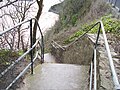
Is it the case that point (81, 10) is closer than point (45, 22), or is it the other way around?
point (81, 10)

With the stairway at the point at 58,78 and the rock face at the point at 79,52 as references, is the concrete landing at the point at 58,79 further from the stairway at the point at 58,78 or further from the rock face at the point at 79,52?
the rock face at the point at 79,52

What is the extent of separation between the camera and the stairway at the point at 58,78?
4.08m

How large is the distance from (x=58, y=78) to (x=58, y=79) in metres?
0.06

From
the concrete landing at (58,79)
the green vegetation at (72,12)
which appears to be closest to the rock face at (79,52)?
the concrete landing at (58,79)

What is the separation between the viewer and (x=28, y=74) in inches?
180

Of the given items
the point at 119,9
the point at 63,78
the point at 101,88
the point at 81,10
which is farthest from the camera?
the point at 81,10

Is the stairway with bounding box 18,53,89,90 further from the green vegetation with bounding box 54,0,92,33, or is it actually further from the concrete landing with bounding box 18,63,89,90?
the green vegetation with bounding box 54,0,92,33

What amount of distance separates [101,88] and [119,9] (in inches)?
251

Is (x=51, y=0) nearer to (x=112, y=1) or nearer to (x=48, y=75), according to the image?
(x=112, y=1)

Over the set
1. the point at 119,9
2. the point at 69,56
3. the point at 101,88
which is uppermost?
the point at 119,9

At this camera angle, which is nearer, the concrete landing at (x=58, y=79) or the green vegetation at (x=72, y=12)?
the concrete landing at (x=58, y=79)

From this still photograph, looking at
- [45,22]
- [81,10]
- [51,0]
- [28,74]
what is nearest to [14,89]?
[28,74]

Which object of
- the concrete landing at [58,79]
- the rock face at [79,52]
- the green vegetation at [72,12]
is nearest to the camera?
the concrete landing at [58,79]

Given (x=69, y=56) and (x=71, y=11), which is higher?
(x=71, y=11)
